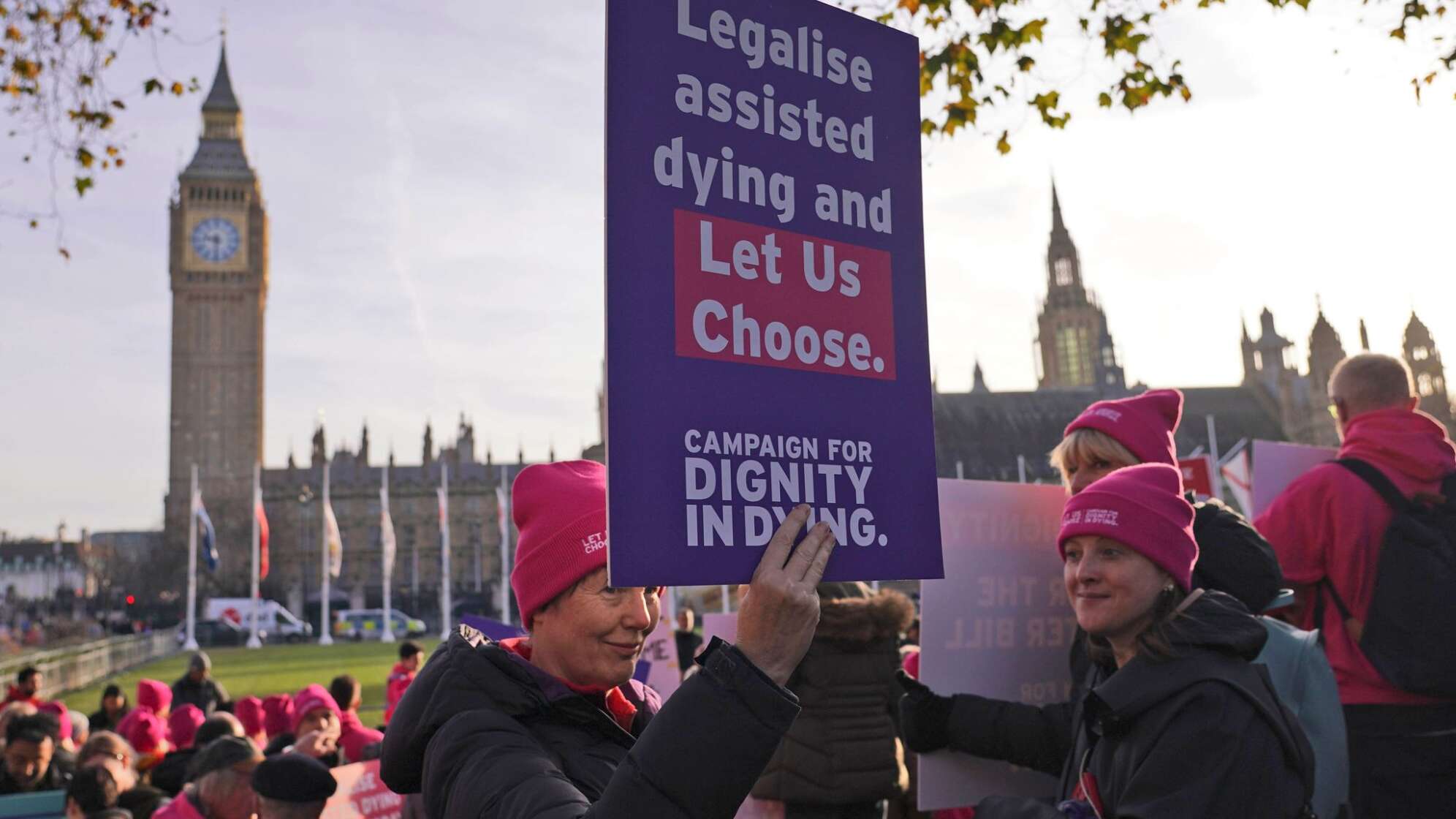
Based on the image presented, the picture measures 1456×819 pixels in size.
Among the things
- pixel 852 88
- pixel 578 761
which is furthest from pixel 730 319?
pixel 578 761

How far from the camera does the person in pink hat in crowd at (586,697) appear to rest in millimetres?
1449

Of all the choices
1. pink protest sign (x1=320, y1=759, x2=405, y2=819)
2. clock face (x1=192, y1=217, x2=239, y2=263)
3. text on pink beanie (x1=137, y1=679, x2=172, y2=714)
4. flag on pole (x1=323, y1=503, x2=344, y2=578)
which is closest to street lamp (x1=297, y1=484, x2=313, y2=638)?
clock face (x1=192, y1=217, x2=239, y2=263)

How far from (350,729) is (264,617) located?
52.1 metres

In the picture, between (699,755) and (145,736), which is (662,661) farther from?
(699,755)

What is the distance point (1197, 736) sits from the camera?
2072 mm

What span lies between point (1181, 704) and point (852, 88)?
47.8 inches

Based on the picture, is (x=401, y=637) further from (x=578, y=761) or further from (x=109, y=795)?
(x=578, y=761)

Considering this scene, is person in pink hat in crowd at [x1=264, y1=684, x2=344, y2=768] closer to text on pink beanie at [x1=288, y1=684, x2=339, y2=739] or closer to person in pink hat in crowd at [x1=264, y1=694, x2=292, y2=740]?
text on pink beanie at [x1=288, y1=684, x2=339, y2=739]

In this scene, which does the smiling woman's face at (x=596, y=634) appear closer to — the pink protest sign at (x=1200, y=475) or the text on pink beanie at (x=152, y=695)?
the pink protest sign at (x=1200, y=475)

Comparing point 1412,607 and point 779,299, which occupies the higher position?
point 779,299

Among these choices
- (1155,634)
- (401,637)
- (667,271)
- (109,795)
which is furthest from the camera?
(401,637)

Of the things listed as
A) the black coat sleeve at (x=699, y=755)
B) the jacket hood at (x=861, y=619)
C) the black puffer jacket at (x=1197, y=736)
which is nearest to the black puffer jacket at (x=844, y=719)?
the jacket hood at (x=861, y=619)

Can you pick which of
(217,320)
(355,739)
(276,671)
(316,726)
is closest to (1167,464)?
(316,726)

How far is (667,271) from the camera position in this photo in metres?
1.73
